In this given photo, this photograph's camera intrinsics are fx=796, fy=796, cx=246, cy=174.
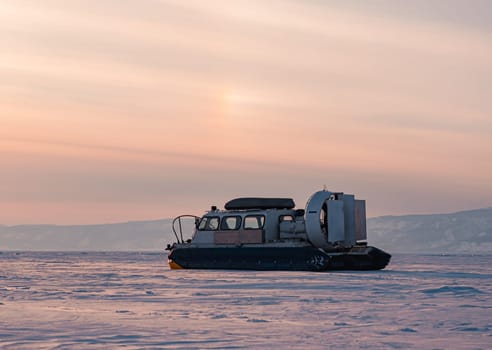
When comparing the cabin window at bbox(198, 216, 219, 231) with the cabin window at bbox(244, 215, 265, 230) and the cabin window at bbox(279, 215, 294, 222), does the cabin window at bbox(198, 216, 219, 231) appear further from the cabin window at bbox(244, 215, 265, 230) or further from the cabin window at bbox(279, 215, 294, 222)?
the cabin window at bbox(279, 215, 294, 222)

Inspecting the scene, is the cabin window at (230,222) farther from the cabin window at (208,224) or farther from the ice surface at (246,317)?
the ice surface at (246,317)

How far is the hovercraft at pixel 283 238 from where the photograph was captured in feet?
103

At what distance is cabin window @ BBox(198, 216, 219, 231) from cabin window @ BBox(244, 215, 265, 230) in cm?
166

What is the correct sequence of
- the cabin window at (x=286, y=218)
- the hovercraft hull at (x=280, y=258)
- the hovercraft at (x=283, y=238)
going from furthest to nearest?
the cabin window at (x=286, y=218)
the hovercraft at (x=283, y=238)
the hovercraft hull at (x=280, y=258)

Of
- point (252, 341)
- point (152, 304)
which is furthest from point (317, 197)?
point (252, 341)

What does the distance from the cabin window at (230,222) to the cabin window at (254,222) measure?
0.43m

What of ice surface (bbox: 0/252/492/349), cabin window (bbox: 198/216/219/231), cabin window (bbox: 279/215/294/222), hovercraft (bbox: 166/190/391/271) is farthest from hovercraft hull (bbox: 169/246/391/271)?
ice surface (bbox: 0/252/492/349)

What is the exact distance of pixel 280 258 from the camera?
31484 millimetres

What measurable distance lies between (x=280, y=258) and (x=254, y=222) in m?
2.65

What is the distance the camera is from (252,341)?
10102mm

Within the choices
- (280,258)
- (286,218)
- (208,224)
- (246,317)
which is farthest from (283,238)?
(246,317)

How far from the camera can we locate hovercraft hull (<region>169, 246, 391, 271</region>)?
30.6 metres

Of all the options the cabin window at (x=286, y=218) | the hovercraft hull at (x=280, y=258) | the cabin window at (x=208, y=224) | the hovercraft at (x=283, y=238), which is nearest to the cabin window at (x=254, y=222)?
the hovercraft at (x=283, y=238)

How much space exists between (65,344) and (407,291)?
1073 centimetres
